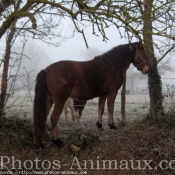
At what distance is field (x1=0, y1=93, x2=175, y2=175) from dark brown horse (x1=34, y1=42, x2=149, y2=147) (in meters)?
0.36

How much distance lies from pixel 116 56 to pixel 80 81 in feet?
4.36

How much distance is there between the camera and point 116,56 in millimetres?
5805

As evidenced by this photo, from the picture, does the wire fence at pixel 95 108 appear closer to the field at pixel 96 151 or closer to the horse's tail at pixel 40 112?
the field at pixel 96 151

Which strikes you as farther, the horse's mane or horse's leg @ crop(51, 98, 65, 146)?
the horse's mane

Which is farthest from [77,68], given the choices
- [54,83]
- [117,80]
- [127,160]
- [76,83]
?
[127,160]

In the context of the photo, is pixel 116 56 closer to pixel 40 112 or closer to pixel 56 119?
pixel 56 119

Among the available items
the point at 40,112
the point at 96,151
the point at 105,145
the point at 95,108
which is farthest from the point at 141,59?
the point at 95,108

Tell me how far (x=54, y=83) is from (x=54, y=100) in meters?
0.37

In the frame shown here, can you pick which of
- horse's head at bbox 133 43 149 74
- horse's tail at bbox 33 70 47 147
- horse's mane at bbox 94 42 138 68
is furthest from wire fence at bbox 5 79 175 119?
horse's mane at bbox 94 42 138 68

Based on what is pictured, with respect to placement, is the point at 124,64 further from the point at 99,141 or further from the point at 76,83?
the point at 99,141

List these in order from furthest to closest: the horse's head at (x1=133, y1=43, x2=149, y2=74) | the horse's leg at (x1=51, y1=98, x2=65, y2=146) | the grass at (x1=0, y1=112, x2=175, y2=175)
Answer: the horse's head at (x1=133, y1=43, x2=149, y2=74), the horse's leg at (x1=51, y1=98, x2=65, y2=146), the grass at (x1=0, y1=112, x2=175, y2=175)

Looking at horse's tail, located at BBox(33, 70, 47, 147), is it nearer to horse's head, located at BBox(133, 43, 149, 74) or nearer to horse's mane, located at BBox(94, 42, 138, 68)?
horse's mane, located at BBox(94, 42, 138, 68)

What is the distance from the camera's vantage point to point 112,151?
4547 mm

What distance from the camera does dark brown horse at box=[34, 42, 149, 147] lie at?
466cm
